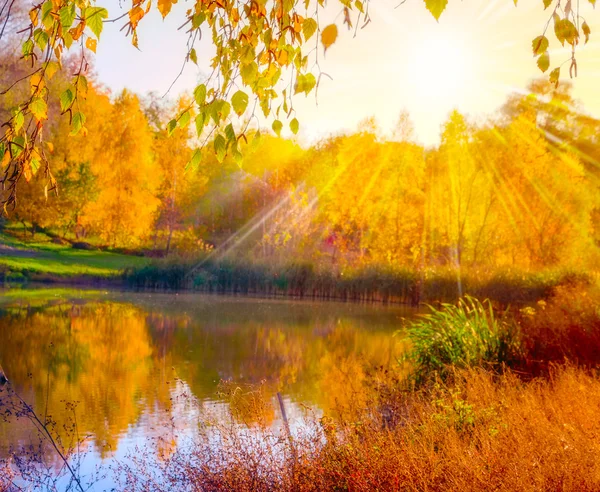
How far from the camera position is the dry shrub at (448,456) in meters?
4.07

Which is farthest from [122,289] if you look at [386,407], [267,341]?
[386,407]

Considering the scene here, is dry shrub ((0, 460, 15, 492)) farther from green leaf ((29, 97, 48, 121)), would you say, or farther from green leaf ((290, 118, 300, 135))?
green leaf ((290, 118, 300, 135))

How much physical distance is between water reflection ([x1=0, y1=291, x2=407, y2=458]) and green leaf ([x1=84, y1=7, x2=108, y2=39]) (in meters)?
4.66

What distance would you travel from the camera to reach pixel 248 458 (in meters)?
5.11

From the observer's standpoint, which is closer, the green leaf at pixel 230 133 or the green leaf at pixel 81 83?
the green leaf at pixel 230 133

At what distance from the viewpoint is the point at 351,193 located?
3584 cm

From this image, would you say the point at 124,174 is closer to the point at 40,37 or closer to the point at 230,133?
the point at 40,37

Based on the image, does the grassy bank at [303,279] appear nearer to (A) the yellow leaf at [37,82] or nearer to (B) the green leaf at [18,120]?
(A) the yellow leaf at [37,82]

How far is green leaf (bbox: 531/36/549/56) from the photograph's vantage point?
3.41 m

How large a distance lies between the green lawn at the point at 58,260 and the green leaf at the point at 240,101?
2703cm

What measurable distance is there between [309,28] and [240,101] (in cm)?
49

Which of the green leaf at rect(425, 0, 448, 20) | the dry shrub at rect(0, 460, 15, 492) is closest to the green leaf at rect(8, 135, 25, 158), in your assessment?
the green leaf at rect(425, 0, 448, 20)

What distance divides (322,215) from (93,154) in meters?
12.1

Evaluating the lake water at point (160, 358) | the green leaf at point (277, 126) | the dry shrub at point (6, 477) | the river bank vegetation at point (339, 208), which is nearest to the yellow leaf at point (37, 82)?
the green leaf at point (277, 126)
